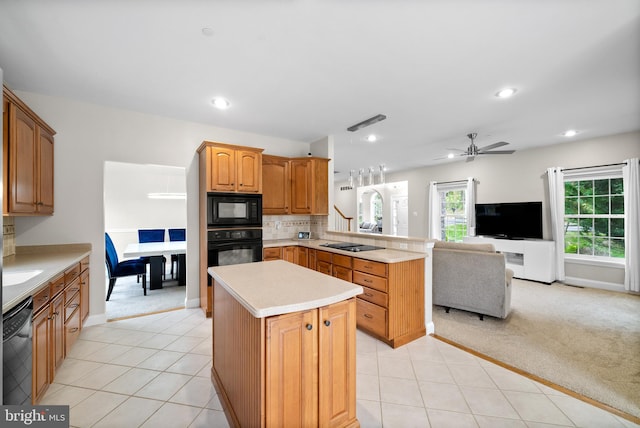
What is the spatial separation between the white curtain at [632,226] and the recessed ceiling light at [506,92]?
3198mm

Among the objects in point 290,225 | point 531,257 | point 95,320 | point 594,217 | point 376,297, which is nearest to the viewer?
point 376,297

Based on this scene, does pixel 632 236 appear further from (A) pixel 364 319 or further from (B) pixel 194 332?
(B) pixel 194 332

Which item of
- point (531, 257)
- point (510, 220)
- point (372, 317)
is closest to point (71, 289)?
point (372, 317)

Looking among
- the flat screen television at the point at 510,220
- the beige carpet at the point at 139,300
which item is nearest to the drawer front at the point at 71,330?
the beige carpet at the point at 139,300

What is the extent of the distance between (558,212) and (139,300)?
24.2 ft

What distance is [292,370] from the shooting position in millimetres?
1320

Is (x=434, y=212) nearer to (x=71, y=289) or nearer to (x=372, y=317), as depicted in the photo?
(x=372, y=317)

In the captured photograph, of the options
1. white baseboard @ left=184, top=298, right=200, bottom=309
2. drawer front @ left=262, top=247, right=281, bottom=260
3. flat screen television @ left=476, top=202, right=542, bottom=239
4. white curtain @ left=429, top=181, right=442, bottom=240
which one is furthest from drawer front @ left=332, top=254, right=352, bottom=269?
white curtain @ left=429, top=181, right=442, bottom=240

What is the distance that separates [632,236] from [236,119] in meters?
6.41

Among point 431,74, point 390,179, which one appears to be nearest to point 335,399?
point 431,74

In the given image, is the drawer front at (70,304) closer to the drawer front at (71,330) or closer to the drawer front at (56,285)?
the drawer front at (71,330)

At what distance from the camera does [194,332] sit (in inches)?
117

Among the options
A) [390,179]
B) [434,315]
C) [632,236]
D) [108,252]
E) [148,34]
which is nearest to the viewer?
[148,34]

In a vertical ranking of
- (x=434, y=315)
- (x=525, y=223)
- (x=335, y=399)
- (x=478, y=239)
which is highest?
(x=525, y=223)
